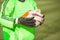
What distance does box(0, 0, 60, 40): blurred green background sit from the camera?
3.60 metres

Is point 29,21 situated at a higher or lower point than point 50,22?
higher

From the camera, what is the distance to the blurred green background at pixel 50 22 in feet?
11.8

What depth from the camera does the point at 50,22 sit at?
4020mm

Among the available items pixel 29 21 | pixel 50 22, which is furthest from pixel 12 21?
pixel 50 22

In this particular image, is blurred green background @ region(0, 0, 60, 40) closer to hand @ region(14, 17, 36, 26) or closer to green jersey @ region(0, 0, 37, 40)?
green jersey @ region(0, 0, 37, 40)

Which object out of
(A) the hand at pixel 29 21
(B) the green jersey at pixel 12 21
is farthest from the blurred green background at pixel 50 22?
(A) the hand at pixel 29 21

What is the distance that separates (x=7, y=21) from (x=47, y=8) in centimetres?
323

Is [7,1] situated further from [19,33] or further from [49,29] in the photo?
[49,29]

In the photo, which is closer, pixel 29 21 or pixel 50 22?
pixel 29 21

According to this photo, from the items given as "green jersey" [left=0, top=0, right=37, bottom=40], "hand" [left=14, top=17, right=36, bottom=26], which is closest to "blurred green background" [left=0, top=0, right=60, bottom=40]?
"green jersey" [left=0, top=0, right=37, bottom=40]

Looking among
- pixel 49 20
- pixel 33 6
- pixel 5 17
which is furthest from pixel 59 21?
pixel 5 17

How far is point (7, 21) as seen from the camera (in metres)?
1.44

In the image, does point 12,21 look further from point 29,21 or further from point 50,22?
point 50,22

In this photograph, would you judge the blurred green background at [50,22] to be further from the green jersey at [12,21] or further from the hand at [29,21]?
the hand at [29,21]
